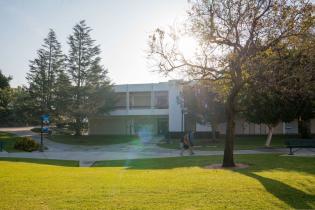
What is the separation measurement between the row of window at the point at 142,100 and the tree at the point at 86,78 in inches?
141

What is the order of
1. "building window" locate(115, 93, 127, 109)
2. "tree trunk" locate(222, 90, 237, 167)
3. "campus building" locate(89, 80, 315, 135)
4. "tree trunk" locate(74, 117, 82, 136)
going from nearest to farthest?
"tree trunk" locate(222, 90, 237, 167) → "tree trunk" locate(74, 117, 82, 136) → "campus building" locate(89, 80, 315, 135) → "building window" locate(115, 93, 127, 109)

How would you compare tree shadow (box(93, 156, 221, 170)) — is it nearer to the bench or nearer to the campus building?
the bench

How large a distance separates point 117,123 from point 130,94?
4.93m

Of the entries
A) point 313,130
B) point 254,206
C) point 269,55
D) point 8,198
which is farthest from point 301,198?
point 313,130

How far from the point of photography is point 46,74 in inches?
2254

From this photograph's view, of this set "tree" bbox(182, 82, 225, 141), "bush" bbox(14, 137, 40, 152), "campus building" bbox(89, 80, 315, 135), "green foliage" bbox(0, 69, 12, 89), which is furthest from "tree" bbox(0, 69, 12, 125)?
"tree" bbox(182, 82, 225, 141)

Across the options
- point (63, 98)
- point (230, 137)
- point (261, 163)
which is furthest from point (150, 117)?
point (230, 137)

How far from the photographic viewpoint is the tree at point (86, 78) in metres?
50.7

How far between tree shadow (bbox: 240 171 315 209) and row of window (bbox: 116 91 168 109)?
1764 inches

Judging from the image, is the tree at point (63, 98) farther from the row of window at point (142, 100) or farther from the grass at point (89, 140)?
the row of window at point (142, 100)

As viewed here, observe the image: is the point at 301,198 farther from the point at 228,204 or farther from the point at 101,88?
the point at 101,88

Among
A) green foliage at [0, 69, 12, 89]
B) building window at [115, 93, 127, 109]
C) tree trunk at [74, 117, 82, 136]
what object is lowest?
tree trunk at [74, 117, 82, 136]

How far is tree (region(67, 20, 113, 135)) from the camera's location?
50.7 metres

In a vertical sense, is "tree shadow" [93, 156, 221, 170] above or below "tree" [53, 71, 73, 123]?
below
